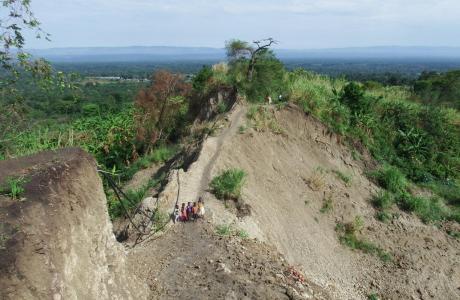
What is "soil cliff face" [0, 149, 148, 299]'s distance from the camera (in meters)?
4.54

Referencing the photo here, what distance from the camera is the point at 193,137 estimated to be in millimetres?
13820

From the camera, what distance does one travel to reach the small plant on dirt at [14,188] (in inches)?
204

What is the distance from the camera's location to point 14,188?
5168 mm

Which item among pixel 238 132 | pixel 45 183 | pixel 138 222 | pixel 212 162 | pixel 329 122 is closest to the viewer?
pixel 45 183

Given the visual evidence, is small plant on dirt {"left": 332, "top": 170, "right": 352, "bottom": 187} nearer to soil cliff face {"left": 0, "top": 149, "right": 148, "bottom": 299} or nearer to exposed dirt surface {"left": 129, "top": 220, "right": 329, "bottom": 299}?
exposed dirt surface {"left": 129, "top": 220, "right": 329, "bottom": 299}

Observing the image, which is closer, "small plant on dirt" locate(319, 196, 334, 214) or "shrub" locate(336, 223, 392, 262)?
"shrub" locate(336, 223, 392, 262)

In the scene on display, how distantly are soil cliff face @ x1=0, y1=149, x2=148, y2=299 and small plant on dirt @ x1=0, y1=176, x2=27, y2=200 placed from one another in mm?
63

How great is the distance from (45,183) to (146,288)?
7.49 feet

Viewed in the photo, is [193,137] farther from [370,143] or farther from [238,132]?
[370,143]

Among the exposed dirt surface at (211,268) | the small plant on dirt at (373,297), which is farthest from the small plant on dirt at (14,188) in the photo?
the small plant on dirt at (373,297)

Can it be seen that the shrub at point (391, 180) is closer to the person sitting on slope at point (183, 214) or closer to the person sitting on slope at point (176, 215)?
the person sitting on slope at point (183, 214)

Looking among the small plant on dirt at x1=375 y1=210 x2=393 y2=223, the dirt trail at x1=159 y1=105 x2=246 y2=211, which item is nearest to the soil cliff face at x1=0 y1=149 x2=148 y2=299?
the dirt trail at x1=159 y1=105 x2=246 y2=211

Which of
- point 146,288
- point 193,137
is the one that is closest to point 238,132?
point 193,137

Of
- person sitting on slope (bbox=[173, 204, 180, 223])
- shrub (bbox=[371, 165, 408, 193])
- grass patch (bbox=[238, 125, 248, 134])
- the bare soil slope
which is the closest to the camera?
person sitting on slope (bbox=[173, 204, 180, 223])
